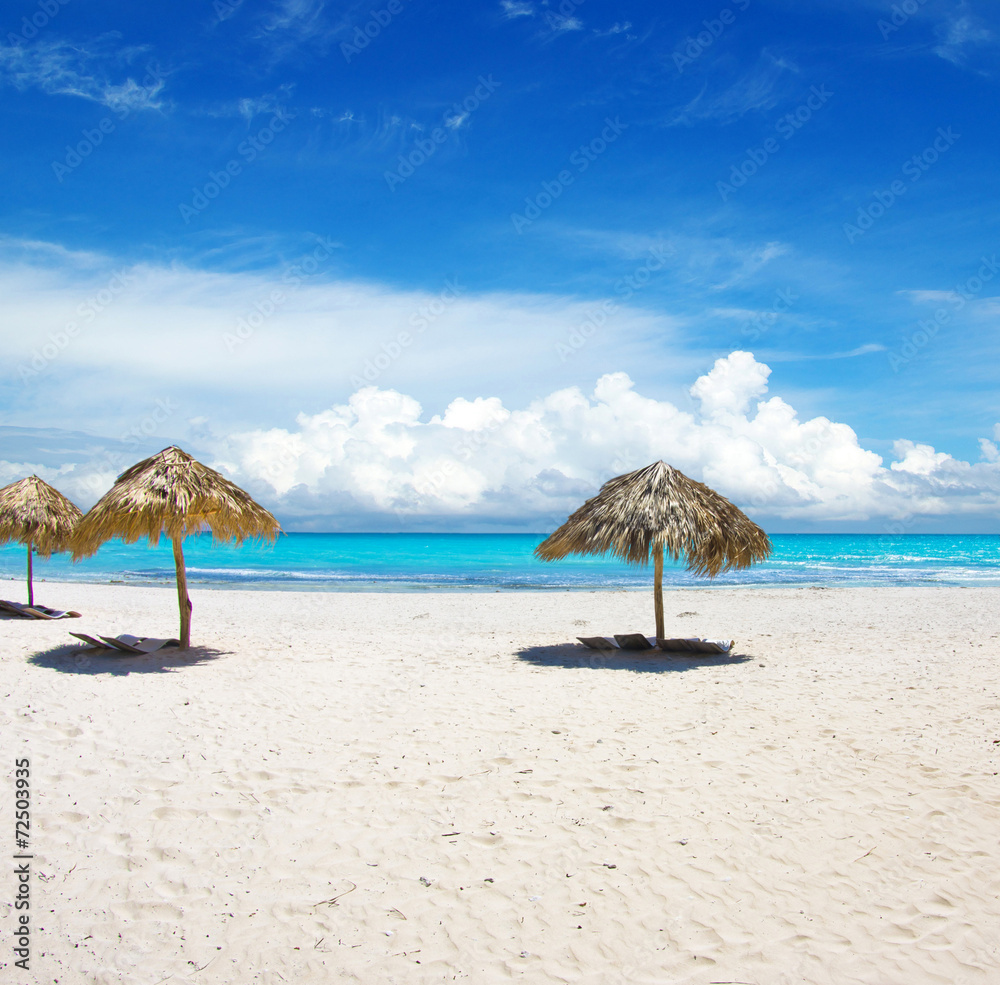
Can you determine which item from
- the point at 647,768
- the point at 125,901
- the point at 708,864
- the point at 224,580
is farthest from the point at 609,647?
the point at 224,580

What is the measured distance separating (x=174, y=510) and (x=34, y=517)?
5.94 metres

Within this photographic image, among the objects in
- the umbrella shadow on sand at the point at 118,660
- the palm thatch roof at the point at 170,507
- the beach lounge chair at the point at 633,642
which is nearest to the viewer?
the umbrella shadow on sand at the point at 118,660

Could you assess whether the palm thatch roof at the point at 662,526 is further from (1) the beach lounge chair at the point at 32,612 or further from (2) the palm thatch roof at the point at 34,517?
(2) the palm thatch roof at the point at 34,517

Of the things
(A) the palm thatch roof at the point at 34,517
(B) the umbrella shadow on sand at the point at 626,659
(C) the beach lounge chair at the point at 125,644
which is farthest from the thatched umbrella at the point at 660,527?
(A) the palm thatch roof at the point at 34,517

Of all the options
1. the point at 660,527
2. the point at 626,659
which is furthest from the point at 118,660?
the point at 660,527

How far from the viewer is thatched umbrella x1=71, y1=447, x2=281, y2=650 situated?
26.2 feet

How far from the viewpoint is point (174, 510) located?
26.2 feet

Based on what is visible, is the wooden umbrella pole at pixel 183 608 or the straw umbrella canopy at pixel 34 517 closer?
the wooden umbrella pole at pixel 183 608

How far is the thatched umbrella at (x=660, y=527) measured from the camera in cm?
880

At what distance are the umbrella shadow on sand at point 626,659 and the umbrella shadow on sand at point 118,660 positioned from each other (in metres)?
4.34

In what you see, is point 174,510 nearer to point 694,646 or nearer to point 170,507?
point 170,507

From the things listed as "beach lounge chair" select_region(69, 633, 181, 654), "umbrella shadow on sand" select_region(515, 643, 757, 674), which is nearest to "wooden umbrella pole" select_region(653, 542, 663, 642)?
"umbrella shadow on sand" select_region(515, 643, 757, 674)

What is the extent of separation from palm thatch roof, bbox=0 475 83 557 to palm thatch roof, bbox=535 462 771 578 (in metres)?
9.19

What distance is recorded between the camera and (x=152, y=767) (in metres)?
4.75
